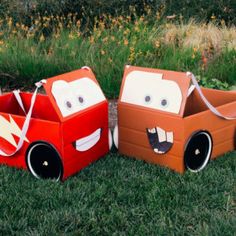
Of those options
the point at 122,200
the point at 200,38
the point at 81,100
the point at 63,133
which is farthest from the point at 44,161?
the point at 200,38

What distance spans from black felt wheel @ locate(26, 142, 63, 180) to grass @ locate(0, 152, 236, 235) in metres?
0.07

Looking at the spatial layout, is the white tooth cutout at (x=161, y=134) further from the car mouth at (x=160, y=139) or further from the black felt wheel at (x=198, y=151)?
the black felt wheel at (x=198, y=151)

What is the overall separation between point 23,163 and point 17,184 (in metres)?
0.27

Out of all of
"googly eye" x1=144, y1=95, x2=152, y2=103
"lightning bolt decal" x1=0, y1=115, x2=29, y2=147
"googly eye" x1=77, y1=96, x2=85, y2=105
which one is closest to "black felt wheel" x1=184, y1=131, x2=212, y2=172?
"googly eye" x1=144, y1=95, x2=152, y2=103

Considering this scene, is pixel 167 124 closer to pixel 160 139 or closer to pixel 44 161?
pixel 160 139

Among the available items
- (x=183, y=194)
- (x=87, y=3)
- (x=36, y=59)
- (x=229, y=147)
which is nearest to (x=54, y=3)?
(x=87, y=3)

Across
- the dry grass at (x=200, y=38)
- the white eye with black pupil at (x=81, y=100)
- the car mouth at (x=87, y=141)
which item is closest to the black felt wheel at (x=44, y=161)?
the car mouth at (x=87, y=141)

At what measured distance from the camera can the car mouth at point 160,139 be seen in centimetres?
349

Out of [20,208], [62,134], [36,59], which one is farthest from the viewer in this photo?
[36,59]

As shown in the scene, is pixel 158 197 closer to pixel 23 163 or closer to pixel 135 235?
pixel 135 235

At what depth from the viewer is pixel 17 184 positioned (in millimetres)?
3324

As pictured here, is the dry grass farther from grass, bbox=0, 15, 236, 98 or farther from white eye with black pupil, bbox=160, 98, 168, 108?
white eye with black pupil, bbox=160, 98, 168, 108

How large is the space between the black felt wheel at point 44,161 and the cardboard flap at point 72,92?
0.25 meters

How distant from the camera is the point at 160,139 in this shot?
3549 millimetres
